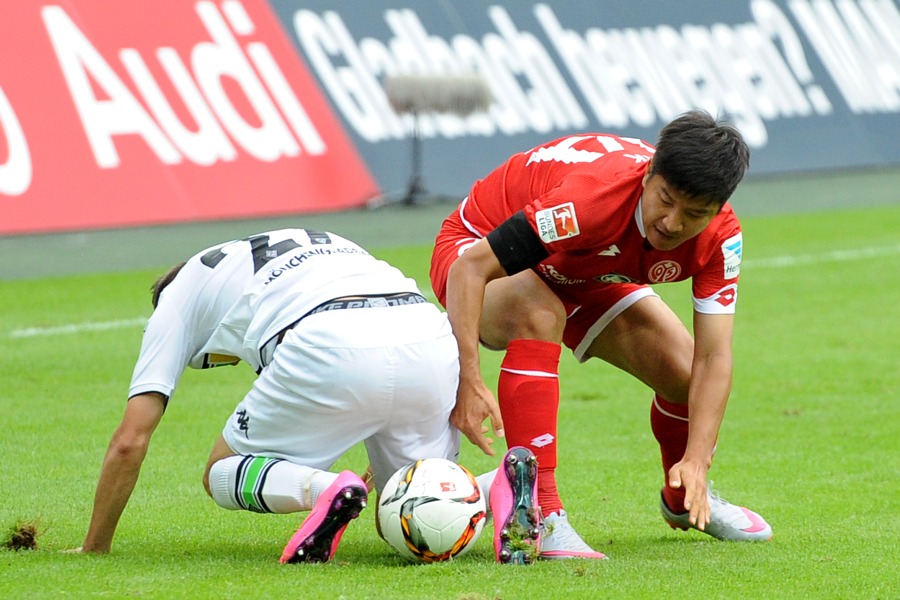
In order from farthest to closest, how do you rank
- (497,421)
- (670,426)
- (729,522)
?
(670,426)
(729,522)
(497,421)

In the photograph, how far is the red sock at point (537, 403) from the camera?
14.3ft

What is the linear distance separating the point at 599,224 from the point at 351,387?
87 centimetres

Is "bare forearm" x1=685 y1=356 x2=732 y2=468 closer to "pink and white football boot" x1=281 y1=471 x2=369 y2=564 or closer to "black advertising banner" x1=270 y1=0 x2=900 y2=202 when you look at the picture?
"pink and white football boot" x1=281 y1=471 x2=369 y2=564

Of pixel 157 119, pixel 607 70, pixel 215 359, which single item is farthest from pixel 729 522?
pixel 607 70

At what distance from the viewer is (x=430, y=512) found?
13.4 feet

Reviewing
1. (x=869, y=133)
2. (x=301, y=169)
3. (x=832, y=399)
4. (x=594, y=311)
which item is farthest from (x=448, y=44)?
(x=594, y=311)

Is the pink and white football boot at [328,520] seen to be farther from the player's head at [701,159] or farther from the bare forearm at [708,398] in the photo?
the player's head at [701,159]

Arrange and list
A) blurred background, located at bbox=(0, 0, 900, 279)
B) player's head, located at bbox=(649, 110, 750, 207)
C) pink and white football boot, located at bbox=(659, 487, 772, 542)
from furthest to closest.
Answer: blurred background, located at bbox=(0, 0, 900, 279), pink and white football boot, located at bbox=(659, 487, 772, 542), player's head, located at bbox=(649, 110, 750, 207)

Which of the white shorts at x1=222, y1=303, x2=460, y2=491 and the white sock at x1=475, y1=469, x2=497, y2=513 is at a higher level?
the white shorts at x1=222, y1=303, x2=460, y2=491

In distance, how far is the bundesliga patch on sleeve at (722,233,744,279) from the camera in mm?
4391

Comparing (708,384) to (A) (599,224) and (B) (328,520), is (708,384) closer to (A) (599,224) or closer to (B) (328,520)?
(A) (599,224)

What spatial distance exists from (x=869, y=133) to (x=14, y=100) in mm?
11772

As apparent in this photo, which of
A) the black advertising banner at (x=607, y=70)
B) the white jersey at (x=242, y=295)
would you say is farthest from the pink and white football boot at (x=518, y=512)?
the black advertising banner at (x=607, y=70)

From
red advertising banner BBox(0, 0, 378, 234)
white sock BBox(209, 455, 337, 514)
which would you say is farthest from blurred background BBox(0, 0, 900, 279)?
white sock BBox(209, 455, 337, 514)
